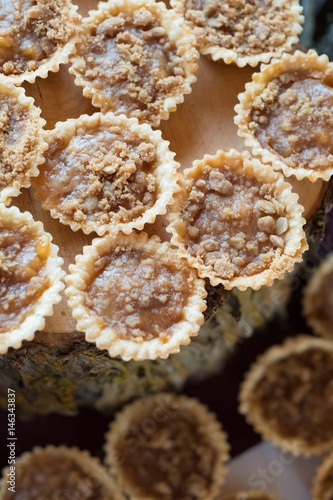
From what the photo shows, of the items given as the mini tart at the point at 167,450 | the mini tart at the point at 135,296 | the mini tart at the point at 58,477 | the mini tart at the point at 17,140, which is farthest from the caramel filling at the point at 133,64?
the mini tart at the point at 58,477

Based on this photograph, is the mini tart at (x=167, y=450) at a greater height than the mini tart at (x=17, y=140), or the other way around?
the mini tart at (x=17, y=140)

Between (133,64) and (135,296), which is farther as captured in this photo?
(133,64)

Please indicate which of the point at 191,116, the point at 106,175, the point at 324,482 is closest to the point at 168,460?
the point at 324,482

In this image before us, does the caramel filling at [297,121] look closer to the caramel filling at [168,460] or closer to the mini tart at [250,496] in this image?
the caramel filling at [168,460]

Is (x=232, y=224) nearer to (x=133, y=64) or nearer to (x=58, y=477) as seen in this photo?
(x=133, y=64)

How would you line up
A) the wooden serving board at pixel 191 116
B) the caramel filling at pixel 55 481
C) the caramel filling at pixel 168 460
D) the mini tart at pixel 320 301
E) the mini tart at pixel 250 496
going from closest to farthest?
the wooden serving board at pixel 191 116 → the caramel filling at pixel 55 481 → the caramel filling at pixel 168 460 → the mini tart at pixel 250 496 → the mini tart at pixel 320 301

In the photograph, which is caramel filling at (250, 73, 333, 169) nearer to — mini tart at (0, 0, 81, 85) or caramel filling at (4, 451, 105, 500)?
mini tart at (0, 0, 81, 85)
